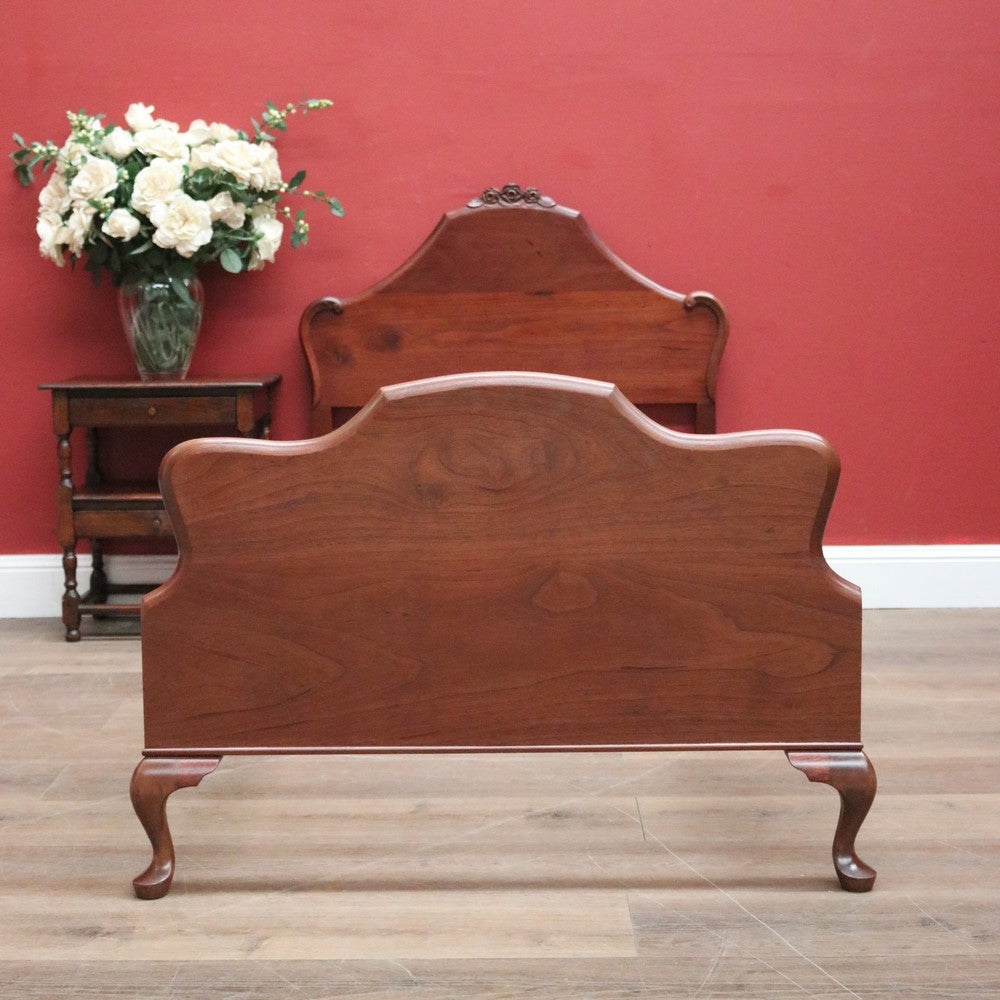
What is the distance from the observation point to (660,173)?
3.37m

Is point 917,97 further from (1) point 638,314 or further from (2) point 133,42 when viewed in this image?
(2) point 133,42

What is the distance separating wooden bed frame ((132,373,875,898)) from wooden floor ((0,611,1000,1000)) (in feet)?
0.67

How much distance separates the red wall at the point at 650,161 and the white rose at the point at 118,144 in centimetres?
28

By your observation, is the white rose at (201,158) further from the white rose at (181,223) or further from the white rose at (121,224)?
the white rose at (121,224)

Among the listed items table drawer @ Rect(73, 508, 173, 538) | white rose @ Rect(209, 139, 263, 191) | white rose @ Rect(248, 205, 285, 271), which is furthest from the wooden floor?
white rose @ Rect(209, 139, 263, 191)

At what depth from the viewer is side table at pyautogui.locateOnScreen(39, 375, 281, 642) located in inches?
122

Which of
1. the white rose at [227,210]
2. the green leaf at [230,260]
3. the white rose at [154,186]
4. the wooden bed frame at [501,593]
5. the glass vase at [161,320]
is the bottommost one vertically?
the wooden bed frame at [501,593]

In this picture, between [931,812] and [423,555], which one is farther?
[931,812]

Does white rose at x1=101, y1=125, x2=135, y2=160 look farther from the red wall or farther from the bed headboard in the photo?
the bed headboard

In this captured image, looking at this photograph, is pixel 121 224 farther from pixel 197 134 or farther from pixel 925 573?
pixel 925 573

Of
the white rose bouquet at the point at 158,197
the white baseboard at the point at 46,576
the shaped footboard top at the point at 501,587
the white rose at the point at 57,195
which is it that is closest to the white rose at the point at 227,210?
the white rose bouquet at the point at 158,197

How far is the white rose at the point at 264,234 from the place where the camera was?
125 inches

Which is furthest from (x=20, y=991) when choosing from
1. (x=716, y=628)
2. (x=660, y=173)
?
(x=660, y=173)

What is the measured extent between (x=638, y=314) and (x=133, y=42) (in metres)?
1.55
